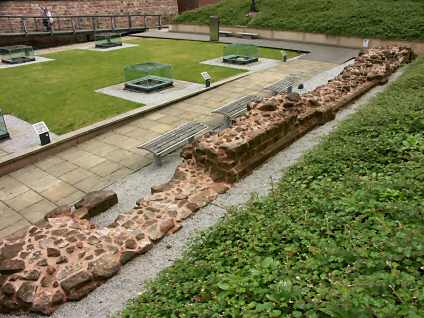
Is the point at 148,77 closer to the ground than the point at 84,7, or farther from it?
closer to the ground

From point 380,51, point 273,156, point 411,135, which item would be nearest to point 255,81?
point 380,51

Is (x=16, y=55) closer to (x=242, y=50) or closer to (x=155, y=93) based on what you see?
(x=155, y=93)

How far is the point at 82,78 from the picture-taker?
52.4 feet

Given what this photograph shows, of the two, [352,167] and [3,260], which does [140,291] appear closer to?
[3,260]

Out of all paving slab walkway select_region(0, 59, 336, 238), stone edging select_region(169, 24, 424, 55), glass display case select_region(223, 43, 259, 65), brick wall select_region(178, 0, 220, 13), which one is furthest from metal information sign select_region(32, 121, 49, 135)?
brick wall select_region(178, 0, 220, 13)

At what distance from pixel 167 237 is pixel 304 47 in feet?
64.5

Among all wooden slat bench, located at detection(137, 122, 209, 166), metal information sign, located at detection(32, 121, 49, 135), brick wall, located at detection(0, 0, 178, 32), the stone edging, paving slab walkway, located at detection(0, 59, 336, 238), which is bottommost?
paving slab walkway, located at detection(0, 59, 336, 238)

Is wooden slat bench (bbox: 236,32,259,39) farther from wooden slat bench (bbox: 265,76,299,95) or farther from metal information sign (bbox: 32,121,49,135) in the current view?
metal information sign (bbox: 32,121,49,135)

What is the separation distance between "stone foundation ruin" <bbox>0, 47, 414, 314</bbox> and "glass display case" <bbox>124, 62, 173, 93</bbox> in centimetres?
632

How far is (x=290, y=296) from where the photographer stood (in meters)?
3.21

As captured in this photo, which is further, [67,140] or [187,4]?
[187,4]

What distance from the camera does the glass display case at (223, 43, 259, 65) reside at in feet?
60.7

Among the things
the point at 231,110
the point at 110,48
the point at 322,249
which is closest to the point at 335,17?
the point at 110,48

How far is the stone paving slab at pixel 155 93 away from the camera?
1280 centimetres
